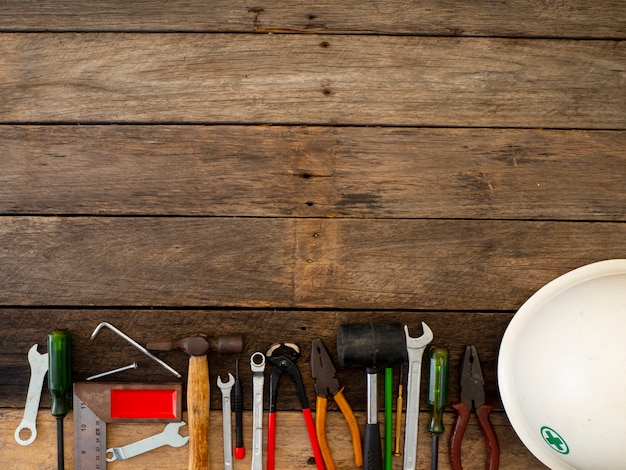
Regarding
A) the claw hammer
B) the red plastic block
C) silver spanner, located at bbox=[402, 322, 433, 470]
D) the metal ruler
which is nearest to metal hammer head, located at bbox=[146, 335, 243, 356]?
the claw hammer

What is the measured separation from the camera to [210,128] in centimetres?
130

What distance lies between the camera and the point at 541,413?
1133 mm

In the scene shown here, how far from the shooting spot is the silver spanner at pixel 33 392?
127cm

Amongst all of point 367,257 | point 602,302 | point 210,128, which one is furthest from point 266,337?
point 602,302

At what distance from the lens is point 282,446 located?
4.26 feet

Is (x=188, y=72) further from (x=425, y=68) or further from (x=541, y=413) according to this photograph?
(x=541, y=413)

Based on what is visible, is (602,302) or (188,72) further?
(188,72)

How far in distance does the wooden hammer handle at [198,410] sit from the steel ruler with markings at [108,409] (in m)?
0.05

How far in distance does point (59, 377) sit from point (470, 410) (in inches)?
35.9

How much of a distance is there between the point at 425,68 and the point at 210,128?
52cm

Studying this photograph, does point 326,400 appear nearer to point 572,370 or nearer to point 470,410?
point 470,410

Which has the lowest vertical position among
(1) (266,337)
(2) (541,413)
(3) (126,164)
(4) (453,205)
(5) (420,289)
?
A: (2) (541,413)

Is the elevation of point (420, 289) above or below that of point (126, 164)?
below

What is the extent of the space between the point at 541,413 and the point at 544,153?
580 millimetres
